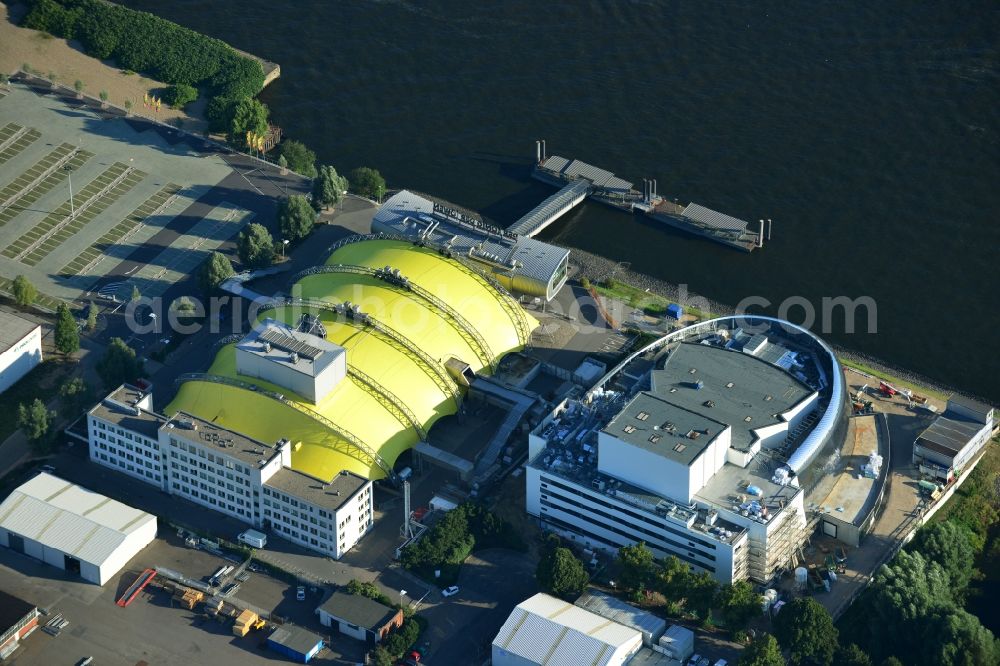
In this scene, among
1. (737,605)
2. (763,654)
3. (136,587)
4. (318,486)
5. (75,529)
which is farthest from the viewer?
(318,486)

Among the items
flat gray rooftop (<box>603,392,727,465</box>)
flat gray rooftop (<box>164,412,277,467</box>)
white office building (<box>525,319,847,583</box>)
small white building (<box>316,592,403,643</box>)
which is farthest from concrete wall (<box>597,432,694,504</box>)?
flat gray rooftop (<box>164,412,277,467</box>)

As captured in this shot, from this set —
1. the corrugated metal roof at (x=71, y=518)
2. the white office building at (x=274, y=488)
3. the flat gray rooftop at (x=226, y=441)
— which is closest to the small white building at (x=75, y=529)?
the corrugated metal roof at (x=71, y=518)

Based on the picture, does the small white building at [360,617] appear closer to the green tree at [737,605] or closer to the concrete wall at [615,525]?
the concrete wall at [615,525]

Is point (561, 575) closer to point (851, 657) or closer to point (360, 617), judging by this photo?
point (360, 617)

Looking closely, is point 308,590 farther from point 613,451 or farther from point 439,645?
point 613,451

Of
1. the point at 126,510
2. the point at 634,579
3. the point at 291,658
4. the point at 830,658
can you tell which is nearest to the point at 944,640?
the point at 830,658

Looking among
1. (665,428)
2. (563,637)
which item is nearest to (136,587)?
(563,637)
